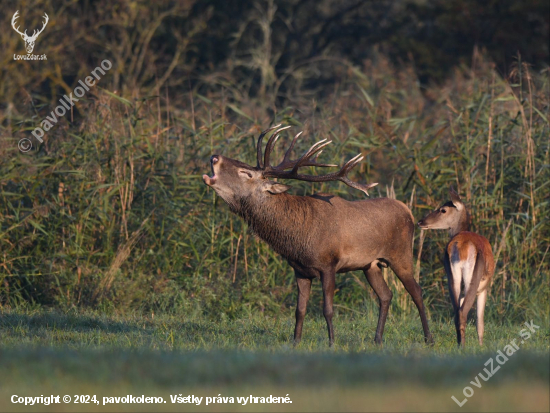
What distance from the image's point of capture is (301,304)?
321 inches

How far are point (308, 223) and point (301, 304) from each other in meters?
0.79

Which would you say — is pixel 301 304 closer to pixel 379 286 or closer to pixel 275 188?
pixel 379 286

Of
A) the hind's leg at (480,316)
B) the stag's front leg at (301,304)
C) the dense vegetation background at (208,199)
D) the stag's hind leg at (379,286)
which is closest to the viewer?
the stag's front leg at (301,304)

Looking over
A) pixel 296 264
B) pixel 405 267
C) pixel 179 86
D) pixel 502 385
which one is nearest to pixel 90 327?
pixel 296 264

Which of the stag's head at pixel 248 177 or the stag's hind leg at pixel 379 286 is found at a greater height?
the stag's head at pixel 248 177

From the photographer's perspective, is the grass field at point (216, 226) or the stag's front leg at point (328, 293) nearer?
the stag's front leg at point (328, 293)

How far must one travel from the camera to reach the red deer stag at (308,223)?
807cm

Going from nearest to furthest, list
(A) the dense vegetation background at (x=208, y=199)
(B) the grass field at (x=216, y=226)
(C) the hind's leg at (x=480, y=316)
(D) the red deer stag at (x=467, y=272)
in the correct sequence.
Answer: (D) the red deer stag at (x=467, y=272)
(C) the hind's leg at (x=480, y=316)
(B) the grass field at (x=216, y=226)
(A) the dense vegetation background at (x=208, y=199)

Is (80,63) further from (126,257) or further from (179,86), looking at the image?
(126,257)

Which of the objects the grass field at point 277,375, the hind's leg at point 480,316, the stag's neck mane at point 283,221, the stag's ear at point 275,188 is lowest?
the hind's leg at point 480,316

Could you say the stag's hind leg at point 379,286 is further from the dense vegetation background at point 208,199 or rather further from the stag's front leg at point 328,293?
the dense vegetation background at point 208,199

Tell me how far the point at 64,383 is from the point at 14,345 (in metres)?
2.43

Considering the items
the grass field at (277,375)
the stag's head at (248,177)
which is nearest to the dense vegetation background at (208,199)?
the stag's head at (248,177)

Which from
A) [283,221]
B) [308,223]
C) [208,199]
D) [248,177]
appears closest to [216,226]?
[208,199]
